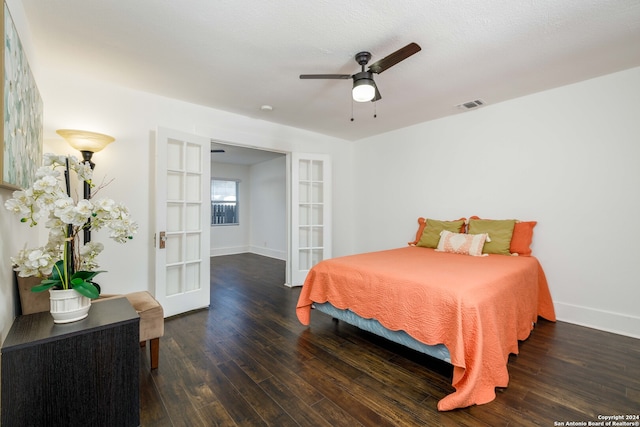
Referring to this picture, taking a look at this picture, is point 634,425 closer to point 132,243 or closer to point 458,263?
point 458,263

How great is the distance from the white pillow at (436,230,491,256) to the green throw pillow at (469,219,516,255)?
0.24 feet

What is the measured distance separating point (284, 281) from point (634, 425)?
12.7ft

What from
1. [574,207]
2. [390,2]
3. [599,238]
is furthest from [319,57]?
[599,238]

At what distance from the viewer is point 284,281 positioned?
463 centimetres

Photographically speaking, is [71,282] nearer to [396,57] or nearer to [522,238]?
[396,57]

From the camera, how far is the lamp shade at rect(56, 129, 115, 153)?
2381 mm

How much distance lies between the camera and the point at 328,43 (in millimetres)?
2193

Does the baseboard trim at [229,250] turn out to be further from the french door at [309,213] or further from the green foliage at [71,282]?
the green foliage at [71,282]

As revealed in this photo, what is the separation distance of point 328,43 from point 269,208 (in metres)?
5.10

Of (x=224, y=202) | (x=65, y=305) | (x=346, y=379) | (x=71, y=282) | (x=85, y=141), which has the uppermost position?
(x=85, y=141)

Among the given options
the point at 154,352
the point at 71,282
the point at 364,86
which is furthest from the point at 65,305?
the point at 364,86

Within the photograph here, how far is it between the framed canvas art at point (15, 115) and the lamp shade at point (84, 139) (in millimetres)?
525

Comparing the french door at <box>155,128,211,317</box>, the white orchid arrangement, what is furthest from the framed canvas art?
the french door at <box>155,128,211,317</box>

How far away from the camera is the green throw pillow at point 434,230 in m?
3.64
